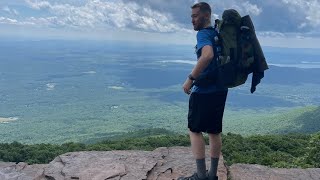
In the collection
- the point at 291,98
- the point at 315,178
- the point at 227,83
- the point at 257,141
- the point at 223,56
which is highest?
the point at 223,56

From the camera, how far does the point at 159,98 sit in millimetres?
193375

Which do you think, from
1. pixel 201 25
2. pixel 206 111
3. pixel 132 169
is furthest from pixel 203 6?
pixel 132 169

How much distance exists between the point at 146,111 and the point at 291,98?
84282 mm

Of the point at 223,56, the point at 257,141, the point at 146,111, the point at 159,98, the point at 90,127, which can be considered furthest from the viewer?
the point at 159,98

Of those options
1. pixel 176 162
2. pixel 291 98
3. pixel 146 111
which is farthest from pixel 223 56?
pixel 291 98

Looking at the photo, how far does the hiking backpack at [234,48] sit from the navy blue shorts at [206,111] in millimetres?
329

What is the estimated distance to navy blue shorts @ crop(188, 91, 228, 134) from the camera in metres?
6.31

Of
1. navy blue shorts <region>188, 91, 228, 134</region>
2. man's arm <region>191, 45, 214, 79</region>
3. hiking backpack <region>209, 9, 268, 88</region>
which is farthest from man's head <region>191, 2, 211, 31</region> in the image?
navy blue shorts <region>188, 91, 228, 134</region>

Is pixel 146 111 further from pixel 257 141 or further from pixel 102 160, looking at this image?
pixel 102 160

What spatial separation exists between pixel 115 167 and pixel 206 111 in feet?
8.52

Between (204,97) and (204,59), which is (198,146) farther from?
(204,59)

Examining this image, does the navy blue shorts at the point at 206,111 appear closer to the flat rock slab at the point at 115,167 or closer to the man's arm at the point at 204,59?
the man's arm at the point at 204,59

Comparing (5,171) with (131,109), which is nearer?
(5,171)

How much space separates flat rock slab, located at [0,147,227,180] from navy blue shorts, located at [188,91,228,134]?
1485mm
